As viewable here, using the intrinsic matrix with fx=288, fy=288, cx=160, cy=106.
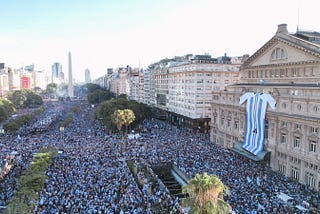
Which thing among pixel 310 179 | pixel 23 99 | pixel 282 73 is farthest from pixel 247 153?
pixel 23 99

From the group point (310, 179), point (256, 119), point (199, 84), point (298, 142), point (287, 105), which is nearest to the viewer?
point (310, 179)

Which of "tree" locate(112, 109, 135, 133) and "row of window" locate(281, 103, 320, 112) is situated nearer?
"row of window" locate(281, 103, 320, 112)

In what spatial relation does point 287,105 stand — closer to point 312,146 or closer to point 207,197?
point 312,146

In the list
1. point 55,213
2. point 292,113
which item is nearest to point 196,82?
point 292,113

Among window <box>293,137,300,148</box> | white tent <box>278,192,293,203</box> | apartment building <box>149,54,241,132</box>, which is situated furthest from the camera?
apartment building <box>149,54,241,132</box>

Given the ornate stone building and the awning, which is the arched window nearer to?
the ornate stone building

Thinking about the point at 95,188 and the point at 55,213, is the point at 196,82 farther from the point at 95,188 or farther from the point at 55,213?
the point at 55,213

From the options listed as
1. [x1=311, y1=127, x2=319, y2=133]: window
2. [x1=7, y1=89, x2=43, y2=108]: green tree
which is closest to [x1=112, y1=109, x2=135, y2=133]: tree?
[x1=311, y1=127, x2=319, y2=133]: window
